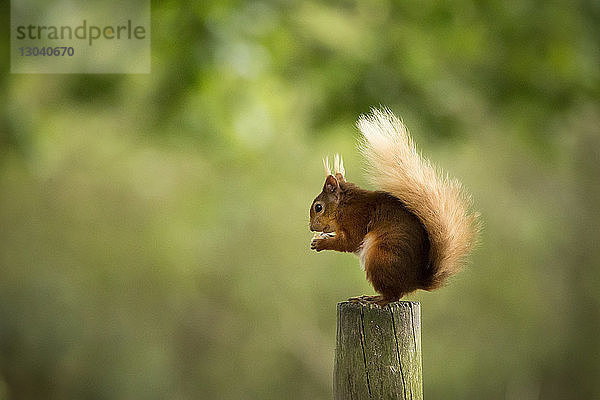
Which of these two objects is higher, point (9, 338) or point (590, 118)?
point (590, 118)

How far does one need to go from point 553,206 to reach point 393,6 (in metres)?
2.12

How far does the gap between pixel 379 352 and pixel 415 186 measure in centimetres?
31

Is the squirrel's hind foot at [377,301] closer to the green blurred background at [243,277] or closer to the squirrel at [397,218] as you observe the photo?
the squirrel at [397,218]

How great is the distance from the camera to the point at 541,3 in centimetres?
276

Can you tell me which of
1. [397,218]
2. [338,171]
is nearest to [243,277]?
[338,171]

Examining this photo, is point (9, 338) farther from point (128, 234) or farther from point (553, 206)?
point (553, 206)

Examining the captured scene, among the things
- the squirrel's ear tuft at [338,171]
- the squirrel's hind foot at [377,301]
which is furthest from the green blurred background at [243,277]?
the squirrel's hind foot at [377,301]

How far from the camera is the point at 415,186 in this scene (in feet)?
4.56

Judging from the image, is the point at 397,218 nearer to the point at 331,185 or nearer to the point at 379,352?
the point at 331,185

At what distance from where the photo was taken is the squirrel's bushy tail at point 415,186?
1397 mm

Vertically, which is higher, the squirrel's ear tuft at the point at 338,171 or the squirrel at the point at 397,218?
the squirrel's ear tuft at the point at 338,171

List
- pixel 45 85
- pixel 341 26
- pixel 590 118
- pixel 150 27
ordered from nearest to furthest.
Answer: pixel 150 27, pixel 341 26, pixel 45 85, pixel 590 118

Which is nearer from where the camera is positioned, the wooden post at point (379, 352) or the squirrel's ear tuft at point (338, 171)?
the wooden post at point (379, 352)

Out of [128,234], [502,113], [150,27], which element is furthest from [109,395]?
[502,113]
